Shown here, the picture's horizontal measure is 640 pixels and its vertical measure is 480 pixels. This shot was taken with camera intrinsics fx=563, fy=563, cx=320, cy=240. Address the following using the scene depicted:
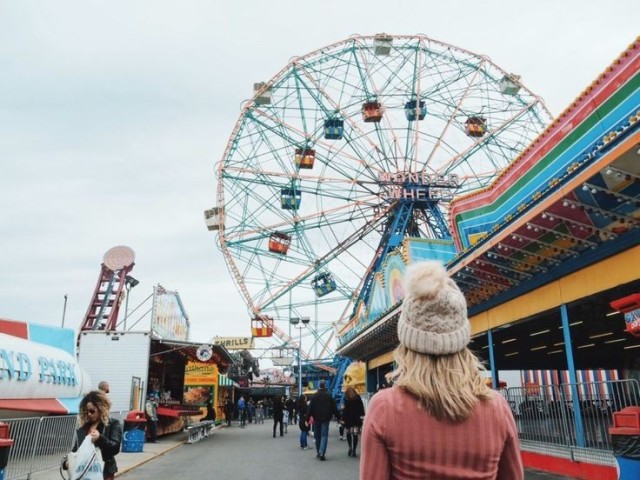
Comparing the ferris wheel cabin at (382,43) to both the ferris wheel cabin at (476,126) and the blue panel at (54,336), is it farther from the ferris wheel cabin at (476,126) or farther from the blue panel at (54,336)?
the blue panel at (54,336)

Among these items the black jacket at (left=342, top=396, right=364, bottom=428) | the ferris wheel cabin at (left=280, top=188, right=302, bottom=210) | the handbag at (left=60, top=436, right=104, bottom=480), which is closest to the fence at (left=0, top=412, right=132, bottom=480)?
the handbag at (left=60, top=436, right=104, bottom=480)

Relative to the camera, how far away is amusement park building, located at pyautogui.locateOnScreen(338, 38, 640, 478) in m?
7.13

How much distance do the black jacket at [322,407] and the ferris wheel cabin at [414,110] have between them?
19.5 metres

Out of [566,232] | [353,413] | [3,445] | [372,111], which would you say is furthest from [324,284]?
[3,445]

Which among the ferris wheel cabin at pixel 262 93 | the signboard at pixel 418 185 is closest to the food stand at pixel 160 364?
the ferris wheel cabin at pixel 262 93

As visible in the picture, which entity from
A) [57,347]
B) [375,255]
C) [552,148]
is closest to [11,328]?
[57,347]

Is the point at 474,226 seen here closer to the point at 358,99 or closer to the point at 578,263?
the point at 578,263

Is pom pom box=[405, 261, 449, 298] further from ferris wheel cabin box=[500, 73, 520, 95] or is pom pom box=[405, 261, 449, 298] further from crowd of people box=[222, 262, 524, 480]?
ferris wheel cabin box=[500, 73, 520, 95]

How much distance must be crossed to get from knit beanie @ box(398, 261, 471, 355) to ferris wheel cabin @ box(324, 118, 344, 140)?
2702 cm

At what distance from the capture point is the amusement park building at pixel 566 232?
7.13 m

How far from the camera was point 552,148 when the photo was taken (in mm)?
10578

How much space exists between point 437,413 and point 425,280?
17.7 inches

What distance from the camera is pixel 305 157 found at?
1106 inches

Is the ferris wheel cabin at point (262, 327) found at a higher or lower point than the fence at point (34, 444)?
higher
